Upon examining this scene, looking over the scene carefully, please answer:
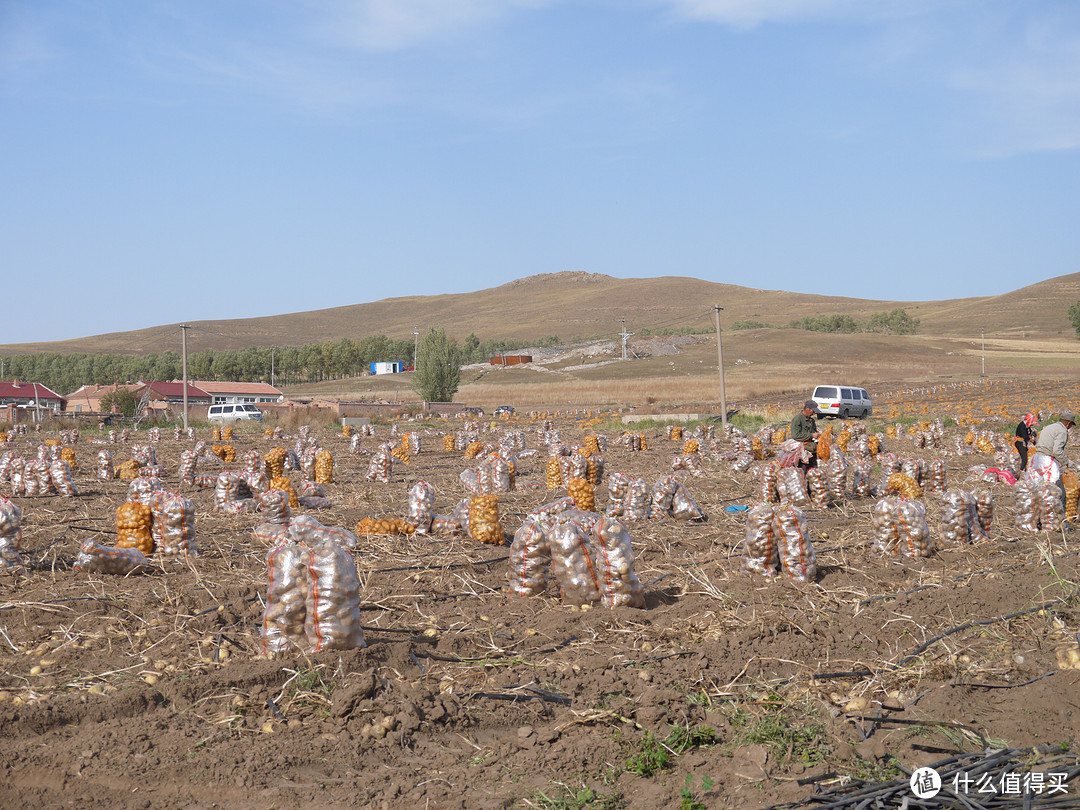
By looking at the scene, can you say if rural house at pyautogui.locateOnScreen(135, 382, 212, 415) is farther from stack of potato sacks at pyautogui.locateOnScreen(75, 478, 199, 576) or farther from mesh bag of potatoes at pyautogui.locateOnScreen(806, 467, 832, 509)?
mesh bag of potatoes at pyautogui.locateOnScreen(806, 467, 832, 509)

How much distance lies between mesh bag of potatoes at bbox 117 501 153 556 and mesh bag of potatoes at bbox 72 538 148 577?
0.64 m

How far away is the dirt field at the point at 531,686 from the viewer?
12.0 ft

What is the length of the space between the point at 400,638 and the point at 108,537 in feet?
14.8

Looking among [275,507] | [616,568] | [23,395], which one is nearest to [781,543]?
[616,568]

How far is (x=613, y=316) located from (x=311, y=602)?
15759cm

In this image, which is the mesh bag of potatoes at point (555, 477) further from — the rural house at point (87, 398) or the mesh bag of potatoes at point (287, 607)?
the rural house at point (87, 398)

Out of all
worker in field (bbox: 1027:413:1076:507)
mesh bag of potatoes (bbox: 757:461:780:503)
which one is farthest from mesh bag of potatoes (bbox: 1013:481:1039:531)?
mesh bag of potatoes (bbox: 757:461:780:503)

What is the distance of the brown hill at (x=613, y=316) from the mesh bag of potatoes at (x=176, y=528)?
11915cm

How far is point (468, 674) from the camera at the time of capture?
480cm

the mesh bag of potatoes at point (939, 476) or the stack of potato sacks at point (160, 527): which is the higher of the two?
the stack of potato sacks at point (160, 527)

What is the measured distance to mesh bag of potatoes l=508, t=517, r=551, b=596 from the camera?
619 centimetres

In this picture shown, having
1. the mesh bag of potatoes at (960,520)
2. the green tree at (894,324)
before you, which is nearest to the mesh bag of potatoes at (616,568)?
the mesh bag of potatoes at (960,520)

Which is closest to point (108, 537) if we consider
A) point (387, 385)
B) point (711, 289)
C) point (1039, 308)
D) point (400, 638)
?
point (400, 638)

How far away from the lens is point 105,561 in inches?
259
